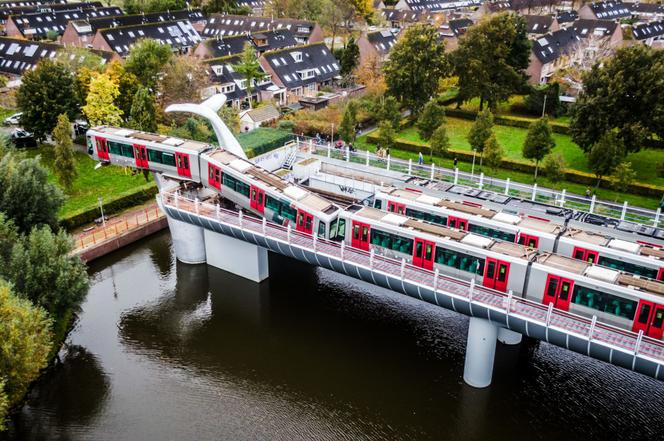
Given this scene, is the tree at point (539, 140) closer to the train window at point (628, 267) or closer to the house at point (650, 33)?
the train window at point (628, 267)

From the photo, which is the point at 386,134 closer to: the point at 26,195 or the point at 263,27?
the point at 26,195

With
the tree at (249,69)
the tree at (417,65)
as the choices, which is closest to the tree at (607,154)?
the tree at (417,65)

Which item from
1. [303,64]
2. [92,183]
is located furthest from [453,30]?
[92,183]

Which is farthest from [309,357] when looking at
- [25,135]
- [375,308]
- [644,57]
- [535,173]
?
[25,135]

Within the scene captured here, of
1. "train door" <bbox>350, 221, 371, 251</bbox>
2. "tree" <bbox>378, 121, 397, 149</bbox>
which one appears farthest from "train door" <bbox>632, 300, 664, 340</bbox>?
"tree" <bbox>378, 121, 397, 149</bbox>

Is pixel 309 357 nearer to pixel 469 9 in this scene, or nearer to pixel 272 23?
pixel 272 23

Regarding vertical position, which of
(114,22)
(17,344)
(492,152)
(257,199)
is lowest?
(17,344)
